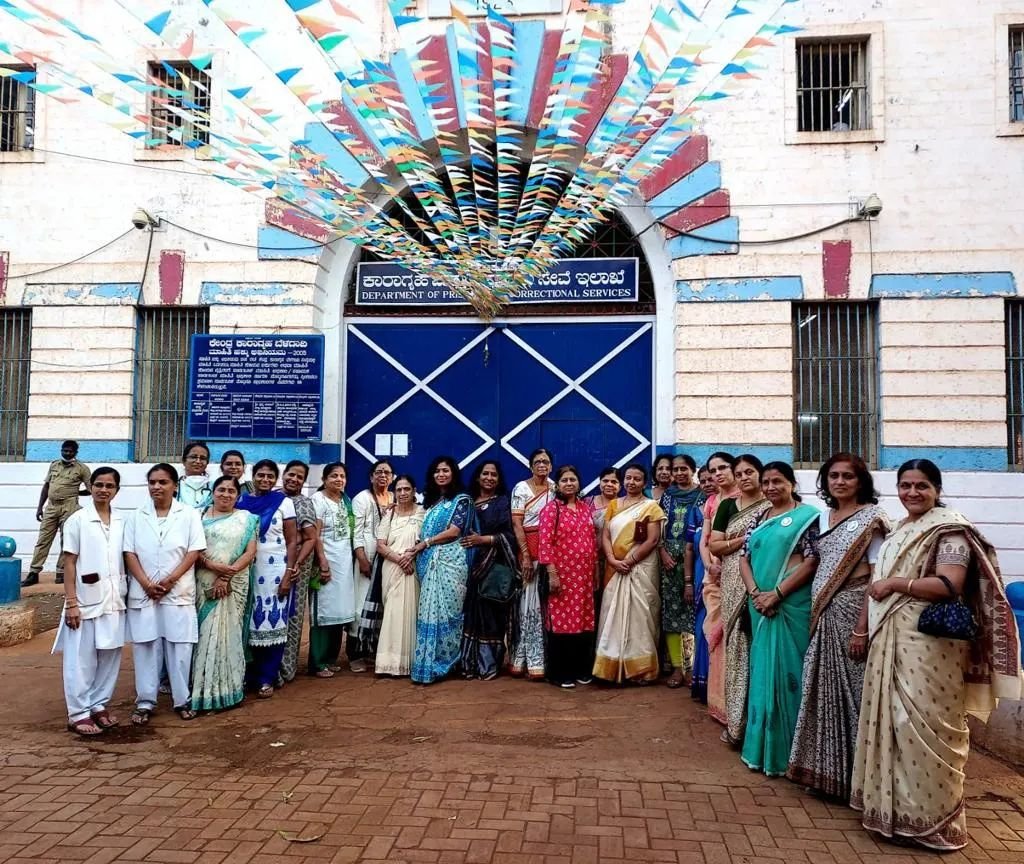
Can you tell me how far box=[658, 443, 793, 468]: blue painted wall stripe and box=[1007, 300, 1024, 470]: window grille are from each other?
2292 mm

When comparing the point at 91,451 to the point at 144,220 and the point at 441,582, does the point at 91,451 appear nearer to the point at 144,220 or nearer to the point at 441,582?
the point at 144,220

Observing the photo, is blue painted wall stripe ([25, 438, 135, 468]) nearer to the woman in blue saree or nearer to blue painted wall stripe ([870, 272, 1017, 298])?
the woman in blue saree

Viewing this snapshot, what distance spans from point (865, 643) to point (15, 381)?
960cm

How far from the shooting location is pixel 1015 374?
8.02 meters

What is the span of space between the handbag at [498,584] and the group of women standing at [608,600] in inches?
0.4

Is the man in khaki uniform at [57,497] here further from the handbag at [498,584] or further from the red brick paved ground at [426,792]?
the handbag at [498,584]

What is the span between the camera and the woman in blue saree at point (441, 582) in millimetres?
5359

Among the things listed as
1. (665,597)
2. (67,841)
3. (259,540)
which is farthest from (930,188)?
(67,841)

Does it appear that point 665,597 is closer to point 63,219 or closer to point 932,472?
point 932,472

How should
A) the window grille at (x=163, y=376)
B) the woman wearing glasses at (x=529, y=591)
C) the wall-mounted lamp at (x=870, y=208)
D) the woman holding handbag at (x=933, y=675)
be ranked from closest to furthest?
1. the woman holding handbag at (x=933, y=675)
2. the woman wearing glasses at (x=529, y=591)
3. the wall-mounted lamp at (x=870, y=208)
4. the window grille at (x=163, y=376)

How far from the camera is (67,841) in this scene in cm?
307

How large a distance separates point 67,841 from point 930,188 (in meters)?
8.98

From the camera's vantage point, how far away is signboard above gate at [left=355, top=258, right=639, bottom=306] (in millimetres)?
8781

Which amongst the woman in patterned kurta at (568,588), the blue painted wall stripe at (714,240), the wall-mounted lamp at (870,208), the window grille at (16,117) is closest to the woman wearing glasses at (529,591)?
the woman in patterned kurta at (568,588)
